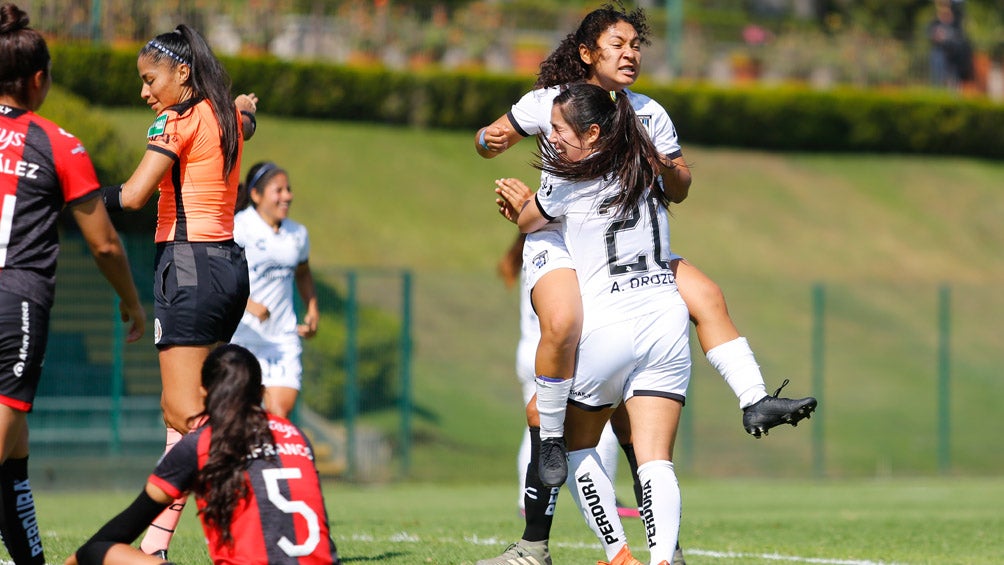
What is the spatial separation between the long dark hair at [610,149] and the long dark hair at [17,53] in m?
1.93

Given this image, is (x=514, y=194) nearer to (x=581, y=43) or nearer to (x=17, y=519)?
(x=581, y=43)

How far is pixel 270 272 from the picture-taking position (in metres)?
8.81

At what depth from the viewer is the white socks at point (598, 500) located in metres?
5.54

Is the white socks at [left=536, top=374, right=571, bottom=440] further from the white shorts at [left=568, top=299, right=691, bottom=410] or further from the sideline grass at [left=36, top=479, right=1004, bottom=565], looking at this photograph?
the sideline grass at [left=36, top=479, right=1004, bottom=565]

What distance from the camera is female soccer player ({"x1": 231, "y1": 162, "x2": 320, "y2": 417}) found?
28.1ft

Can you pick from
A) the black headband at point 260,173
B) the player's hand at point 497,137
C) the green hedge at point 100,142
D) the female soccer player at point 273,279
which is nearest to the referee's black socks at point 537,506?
the player's hand at point 497,137

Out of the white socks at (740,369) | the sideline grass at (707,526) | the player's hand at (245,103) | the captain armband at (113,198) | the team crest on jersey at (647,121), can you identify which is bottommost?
the sideline grass at (707,526)

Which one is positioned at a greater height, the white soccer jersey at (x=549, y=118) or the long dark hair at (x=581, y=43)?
the long dark hair at (x=581, y=43)

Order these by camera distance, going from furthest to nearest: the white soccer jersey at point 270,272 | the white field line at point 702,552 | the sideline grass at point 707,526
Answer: the white soccer jersey at point 270,272, the sideline grass at point 707,526, the white field line at point 702,552

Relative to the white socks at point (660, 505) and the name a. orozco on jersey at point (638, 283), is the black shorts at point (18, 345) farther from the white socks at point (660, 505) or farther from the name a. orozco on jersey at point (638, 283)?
the white socks at point (660, 505)

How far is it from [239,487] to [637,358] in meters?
1.79

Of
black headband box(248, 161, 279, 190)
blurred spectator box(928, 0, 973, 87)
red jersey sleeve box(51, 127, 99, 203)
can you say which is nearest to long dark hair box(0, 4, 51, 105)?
red jersey sleeve box(51, 127, 99, 203)

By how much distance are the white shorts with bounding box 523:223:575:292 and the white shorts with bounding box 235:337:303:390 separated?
10.8 ft

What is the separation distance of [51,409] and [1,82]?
398 inches
